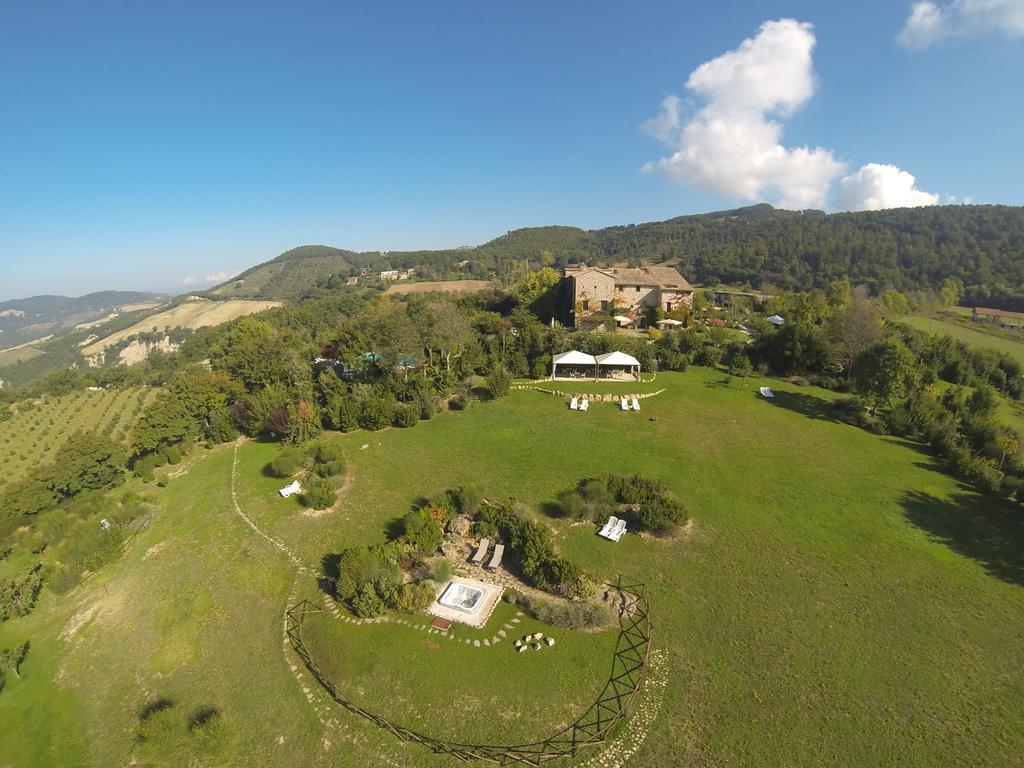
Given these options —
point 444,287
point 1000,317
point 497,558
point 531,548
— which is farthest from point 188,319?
point 1000,317

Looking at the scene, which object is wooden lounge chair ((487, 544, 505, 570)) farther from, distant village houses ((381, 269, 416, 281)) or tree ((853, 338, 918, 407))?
distant village houses ((381, 269, 416, 281))

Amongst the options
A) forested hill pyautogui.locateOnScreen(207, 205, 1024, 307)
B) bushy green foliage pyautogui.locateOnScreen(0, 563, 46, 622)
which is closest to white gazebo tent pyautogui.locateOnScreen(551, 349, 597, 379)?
bushy green foliage pyautogui.locateOnScreen(0, 563, 46, 622)

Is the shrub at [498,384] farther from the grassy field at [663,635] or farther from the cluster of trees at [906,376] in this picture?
the cluster of trees at [906,376]

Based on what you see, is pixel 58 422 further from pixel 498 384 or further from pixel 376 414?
pixel 498 384

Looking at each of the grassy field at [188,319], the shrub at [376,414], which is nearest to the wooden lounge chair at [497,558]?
the shrub at [376,414]

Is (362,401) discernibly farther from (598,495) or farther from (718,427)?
(718,427)

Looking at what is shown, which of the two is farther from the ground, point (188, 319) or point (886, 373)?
point (188, 319)
